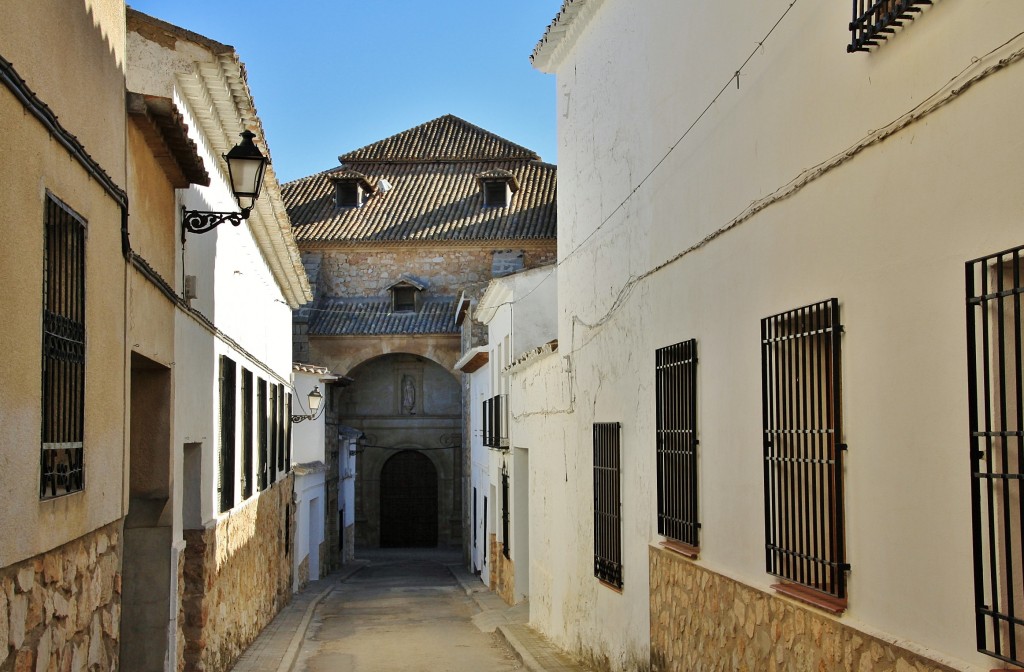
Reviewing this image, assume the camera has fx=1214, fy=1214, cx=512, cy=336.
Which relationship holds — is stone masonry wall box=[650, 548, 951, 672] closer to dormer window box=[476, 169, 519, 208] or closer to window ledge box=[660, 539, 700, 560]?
window ledge box=[660, 539, 700, 560]

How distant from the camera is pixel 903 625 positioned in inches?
189

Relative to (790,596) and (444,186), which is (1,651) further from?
(444,186)

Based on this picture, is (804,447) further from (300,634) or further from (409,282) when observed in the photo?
(409,282)

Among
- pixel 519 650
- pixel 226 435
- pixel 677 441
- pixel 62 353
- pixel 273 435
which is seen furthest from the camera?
pixel 273 435

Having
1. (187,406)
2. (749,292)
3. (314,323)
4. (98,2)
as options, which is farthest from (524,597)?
(314,323)

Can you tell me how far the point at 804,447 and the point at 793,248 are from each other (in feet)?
3.25

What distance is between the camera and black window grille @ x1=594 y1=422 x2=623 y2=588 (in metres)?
10.1

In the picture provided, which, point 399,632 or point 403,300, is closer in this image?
point 399,632

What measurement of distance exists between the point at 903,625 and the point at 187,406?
5.93 meters

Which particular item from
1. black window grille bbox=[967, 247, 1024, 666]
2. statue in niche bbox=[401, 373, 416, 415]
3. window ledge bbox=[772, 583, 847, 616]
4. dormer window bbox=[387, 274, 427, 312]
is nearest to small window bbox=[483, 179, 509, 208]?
dormer window bbox=[387, 274, 427, 312]

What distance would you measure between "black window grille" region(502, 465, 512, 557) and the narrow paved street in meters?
1.09

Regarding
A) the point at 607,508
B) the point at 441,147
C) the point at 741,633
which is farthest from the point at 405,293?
the point at 741,633

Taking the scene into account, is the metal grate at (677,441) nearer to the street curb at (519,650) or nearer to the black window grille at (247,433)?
the street curb at (519,650)

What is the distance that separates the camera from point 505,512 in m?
19.8
